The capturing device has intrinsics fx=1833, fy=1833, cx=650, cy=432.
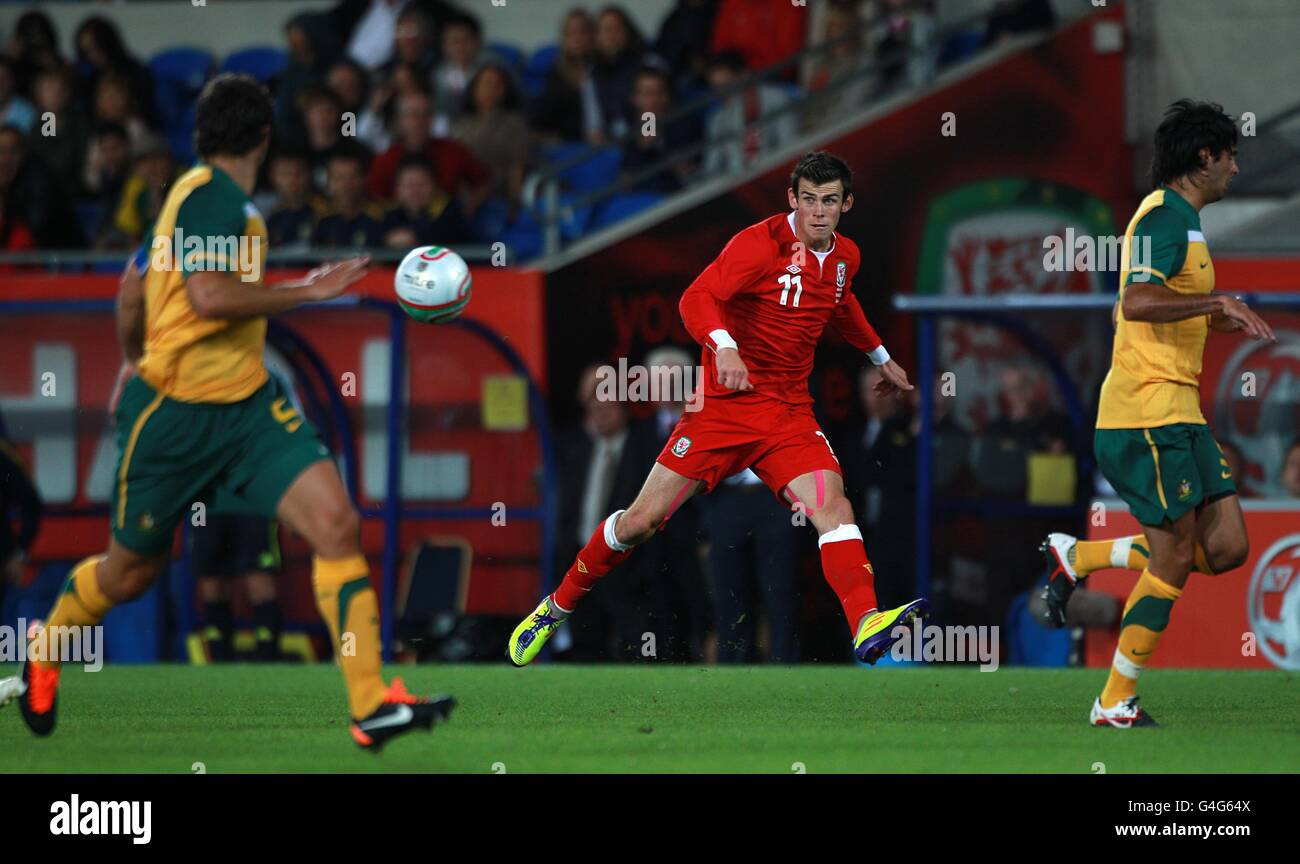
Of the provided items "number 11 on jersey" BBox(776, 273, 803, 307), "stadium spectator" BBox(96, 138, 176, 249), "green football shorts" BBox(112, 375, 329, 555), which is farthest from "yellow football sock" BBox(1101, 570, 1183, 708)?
"stadium spectator" BBox(96, 138, 176, 249)

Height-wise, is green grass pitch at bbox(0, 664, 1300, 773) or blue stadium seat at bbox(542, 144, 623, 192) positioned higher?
blue stadium seat at bbox(542, 144, 623, 192)

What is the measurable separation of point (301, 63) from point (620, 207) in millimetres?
3280

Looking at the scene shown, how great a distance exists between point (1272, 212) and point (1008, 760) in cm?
732

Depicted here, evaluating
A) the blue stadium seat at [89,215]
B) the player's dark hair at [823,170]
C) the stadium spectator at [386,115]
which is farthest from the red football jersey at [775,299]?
the blue stadium seat at [89,215]

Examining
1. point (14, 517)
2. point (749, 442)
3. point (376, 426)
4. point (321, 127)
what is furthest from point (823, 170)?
point (321, 127)

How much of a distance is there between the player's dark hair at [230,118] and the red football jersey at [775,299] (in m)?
2.01

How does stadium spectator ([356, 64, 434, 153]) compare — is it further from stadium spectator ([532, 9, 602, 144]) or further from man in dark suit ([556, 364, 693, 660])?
man in dark suit ([556, 364, 693, 660])

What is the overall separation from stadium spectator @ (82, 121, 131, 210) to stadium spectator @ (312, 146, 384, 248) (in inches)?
80.5

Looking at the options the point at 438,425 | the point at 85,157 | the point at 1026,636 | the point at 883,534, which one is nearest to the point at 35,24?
the point at 85,157

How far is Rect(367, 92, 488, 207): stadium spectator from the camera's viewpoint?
41.5 ft

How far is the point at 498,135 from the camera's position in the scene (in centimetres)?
1315

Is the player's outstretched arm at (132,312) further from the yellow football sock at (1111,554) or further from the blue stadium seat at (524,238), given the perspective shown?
the blue stadium seat at (524,238)
